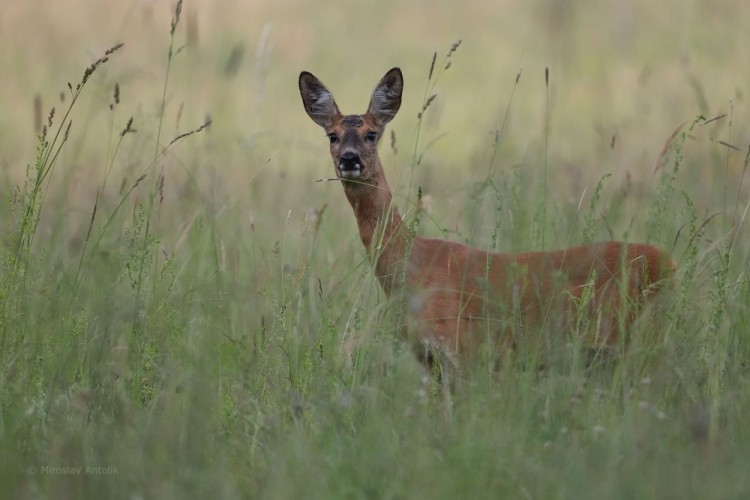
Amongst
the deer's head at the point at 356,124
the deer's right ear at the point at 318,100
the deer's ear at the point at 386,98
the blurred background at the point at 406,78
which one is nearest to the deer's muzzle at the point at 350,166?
the deer's head at the point at 356,124

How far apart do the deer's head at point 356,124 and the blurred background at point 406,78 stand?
4.71 ft

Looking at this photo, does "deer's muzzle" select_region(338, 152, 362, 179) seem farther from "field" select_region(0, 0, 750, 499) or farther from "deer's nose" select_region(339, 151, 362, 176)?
"field" select_region(0, 0, 750, 499)

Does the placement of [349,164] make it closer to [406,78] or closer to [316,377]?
[316,377]

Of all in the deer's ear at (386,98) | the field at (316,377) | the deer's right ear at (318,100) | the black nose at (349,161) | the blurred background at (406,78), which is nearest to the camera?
the field at (316,377)

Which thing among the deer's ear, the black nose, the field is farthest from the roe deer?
the deer's ear

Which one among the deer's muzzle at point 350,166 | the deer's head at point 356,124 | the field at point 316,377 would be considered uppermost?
the deer's head at point 356,124

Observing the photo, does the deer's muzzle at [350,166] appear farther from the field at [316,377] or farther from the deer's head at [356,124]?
the field at [316,377]

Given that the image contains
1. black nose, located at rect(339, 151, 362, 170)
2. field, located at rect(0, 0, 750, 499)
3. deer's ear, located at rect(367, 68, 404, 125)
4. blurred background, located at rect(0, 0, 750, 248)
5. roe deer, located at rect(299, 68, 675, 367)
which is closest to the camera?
field, located at rect(0, 0, 750, 499)

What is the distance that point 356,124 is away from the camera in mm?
6047

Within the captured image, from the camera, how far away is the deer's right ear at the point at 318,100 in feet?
20.9

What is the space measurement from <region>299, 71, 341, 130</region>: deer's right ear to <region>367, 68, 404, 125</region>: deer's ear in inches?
8.5

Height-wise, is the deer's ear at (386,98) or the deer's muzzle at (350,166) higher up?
the deer's ear at (386,98)

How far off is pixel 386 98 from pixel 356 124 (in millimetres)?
315

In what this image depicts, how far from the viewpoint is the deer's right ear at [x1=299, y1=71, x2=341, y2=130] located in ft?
20.9
